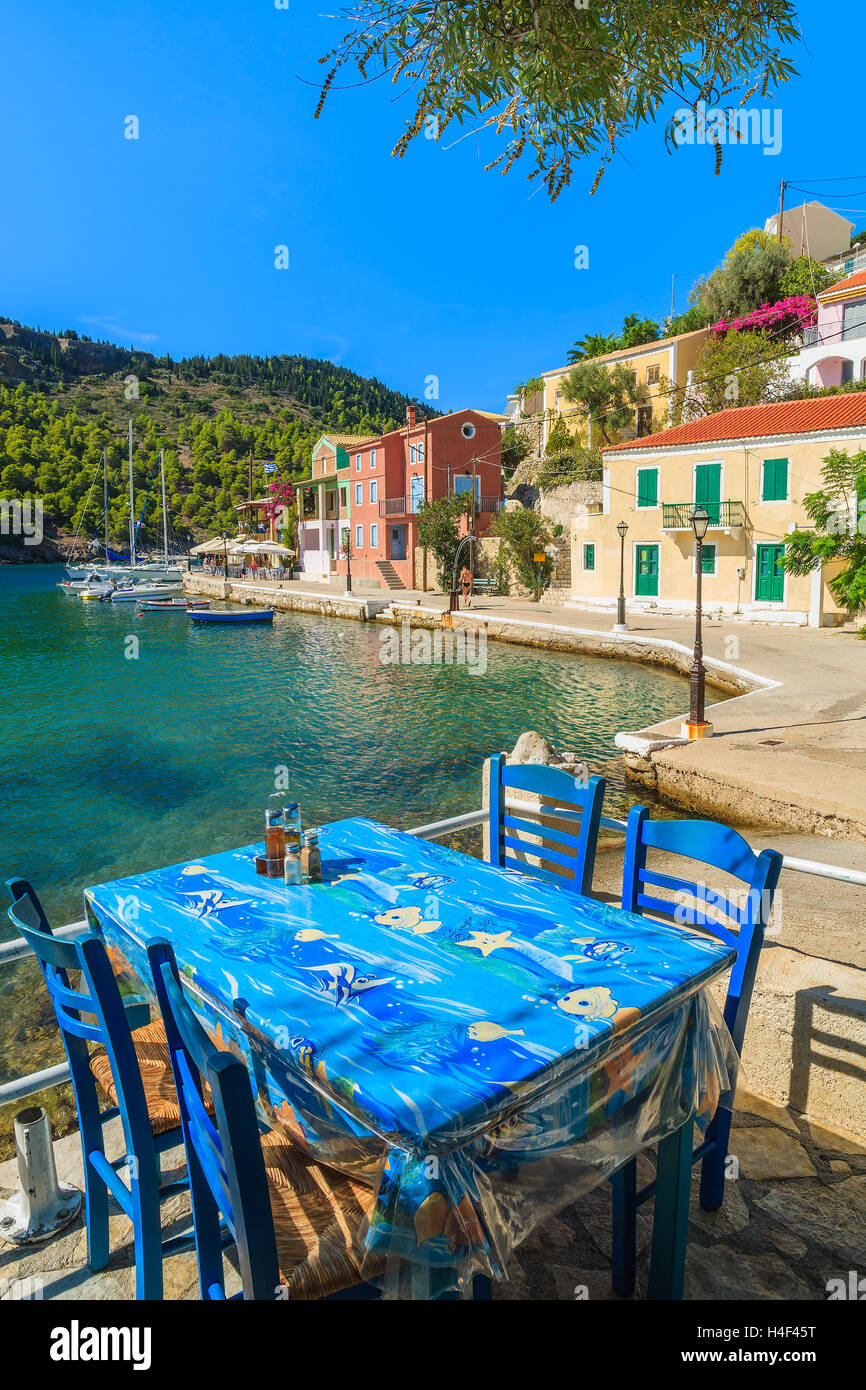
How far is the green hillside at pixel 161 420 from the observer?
100688 millimetres

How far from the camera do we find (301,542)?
55.2 metres

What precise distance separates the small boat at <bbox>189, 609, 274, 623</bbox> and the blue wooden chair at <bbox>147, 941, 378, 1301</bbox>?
33.2 meters

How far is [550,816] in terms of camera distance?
3289 mm

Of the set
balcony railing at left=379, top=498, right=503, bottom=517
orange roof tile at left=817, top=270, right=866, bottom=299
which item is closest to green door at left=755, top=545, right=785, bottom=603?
orange roof tile at left=817, top=270, right=866, bottom=299

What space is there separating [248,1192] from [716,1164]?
160cm

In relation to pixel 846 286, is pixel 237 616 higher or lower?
lower

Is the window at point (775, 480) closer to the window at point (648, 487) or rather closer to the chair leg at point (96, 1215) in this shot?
the window at point (648, 487)

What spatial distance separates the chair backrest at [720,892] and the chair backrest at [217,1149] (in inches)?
54.5

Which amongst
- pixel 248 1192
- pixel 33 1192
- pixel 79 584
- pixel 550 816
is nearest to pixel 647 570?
pixel 550 816

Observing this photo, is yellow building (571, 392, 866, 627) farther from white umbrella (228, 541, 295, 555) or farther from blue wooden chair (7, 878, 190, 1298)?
white umbrella (228, 541, 295, 555)

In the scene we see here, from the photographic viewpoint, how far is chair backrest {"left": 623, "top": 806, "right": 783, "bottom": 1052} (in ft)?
7.36

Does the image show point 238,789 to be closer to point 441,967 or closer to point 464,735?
point 464,735

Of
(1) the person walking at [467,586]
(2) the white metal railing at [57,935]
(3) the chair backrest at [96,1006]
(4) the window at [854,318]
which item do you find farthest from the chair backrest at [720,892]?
(4) the window at [854,318]

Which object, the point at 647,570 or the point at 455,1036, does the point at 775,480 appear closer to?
the point at 647,570
